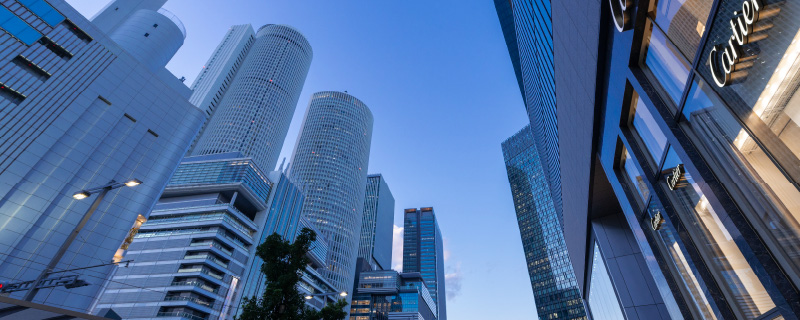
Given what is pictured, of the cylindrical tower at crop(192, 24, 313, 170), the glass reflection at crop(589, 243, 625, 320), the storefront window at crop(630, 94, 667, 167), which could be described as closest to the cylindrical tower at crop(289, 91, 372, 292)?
the cylindrical tower at crop(192, 24, 313, 170)

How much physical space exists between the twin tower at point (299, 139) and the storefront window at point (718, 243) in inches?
5250

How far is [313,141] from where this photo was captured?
180000mm

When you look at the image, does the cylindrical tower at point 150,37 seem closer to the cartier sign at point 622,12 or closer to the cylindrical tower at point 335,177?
the cartier sign at point 622,12

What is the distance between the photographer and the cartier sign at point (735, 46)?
5.24 m

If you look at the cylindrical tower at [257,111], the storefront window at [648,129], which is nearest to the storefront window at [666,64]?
the storefront window at [648,129]

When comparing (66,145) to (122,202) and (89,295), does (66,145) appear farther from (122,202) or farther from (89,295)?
(89,295)

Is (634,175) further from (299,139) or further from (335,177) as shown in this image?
(299,139)

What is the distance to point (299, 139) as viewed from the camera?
609ft

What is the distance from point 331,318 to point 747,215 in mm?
17851

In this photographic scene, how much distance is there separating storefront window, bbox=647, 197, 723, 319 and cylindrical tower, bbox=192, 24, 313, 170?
515ft

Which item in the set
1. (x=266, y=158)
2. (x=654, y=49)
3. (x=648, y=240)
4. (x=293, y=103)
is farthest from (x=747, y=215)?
(x=293, y=103)

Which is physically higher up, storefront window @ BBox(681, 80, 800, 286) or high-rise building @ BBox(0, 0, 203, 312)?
high-rise building @ BBox(0, 0, 203, 312)

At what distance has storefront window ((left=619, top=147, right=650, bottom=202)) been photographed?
38.2 ft

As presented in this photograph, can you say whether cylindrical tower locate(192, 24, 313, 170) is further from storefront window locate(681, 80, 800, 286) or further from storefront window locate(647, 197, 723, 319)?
storefront window locate(681, 80, 800, 286)
